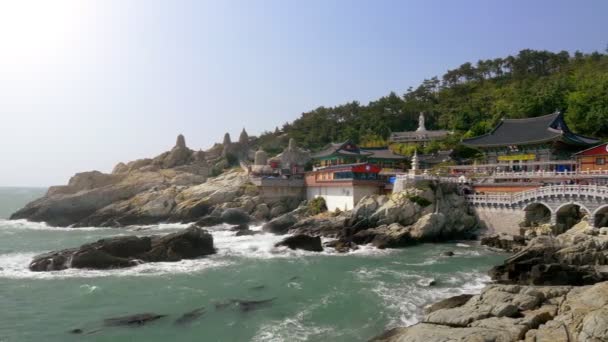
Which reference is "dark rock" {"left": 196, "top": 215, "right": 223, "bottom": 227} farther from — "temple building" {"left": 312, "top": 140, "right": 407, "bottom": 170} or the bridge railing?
the bridge railing

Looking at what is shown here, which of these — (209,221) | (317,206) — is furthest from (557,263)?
(209,221)

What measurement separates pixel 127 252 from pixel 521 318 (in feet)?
90.4

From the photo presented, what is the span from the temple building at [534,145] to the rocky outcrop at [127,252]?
32.5m

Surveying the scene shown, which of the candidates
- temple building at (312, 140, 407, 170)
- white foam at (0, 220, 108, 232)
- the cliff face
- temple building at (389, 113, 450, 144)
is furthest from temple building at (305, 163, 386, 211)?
white foam at (0, 220, 108, 232)

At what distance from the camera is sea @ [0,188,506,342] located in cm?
1905

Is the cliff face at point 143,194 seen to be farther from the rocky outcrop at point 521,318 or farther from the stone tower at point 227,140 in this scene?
the rocky outcrop at point 521,318

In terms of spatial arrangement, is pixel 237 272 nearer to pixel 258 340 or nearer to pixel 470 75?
pixel 258 340

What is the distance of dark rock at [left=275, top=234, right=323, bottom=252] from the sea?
0.93 m

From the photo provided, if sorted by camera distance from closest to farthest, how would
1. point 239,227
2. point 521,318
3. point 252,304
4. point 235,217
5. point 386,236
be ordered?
1. point 521,318
2. point 252,304
3. point 386,236
4. point 239,227
5. point 235,217

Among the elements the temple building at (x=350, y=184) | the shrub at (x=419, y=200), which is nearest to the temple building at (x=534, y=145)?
the shrub at (x=419, y=200)

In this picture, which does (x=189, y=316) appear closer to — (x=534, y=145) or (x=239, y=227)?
(x=239, y=227)

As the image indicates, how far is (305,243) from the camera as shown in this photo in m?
36.5

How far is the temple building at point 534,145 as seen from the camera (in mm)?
43031

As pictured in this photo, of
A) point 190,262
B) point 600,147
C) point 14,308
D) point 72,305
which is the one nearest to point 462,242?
point 600,147
